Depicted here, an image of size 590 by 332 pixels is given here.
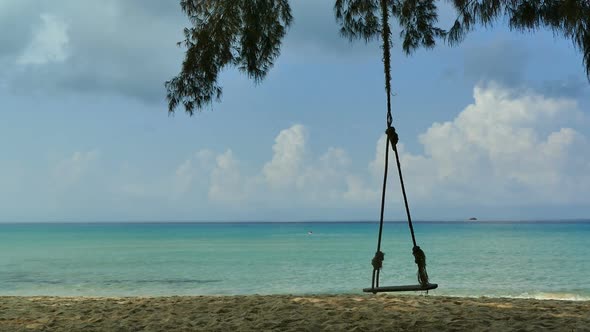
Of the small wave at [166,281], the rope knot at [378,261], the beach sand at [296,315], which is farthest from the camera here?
the small wave at [166,281]

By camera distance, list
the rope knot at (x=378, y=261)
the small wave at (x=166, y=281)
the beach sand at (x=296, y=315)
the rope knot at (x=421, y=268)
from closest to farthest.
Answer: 1. the rope knot at (x=421, y=268)
2. the beach sand at (x=296, y=315)
3. the rope knot at (x=378, y=261)
4. the small wave at (x=166, y=281)

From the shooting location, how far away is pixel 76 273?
62.2ft

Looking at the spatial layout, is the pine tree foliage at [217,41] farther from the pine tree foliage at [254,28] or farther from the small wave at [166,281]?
the small wave at [166,281]

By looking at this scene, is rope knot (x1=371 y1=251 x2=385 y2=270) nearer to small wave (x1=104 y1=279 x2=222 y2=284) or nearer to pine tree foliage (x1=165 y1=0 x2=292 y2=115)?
pine tree foliage (x1=165 y1=0 x2=292 y2=115)

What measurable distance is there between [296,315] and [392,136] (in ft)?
5.97

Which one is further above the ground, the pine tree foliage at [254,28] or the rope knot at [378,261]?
the pine tree foliage at [254,28]

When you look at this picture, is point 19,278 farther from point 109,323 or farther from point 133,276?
point 109,323

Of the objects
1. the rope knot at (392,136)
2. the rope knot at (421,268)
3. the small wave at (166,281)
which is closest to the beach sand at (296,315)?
the rope knot at (421,268)

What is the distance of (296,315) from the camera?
16.7 feet

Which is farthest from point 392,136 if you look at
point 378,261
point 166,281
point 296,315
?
point 166,281

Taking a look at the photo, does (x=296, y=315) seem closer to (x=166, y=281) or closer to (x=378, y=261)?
(x=378, y=261)

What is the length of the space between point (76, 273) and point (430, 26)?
53.7 ft

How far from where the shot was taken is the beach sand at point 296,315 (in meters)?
4.68

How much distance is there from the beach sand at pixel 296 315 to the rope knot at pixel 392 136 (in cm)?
153
